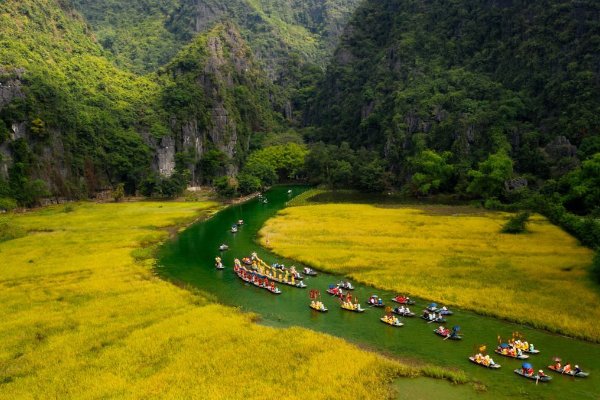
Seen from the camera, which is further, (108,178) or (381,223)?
(108,178)

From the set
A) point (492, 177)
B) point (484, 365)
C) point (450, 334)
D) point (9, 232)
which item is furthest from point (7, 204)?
point (484, 365)

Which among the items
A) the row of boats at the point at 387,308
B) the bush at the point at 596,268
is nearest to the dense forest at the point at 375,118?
the bush at the point at 596,268

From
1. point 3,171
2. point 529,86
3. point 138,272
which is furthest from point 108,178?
point 529,86

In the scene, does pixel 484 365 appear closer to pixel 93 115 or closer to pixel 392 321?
pixel 392 321

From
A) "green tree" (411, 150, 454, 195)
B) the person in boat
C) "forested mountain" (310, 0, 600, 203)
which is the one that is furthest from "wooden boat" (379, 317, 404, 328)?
"green tree" (411, 150, 454, 195)

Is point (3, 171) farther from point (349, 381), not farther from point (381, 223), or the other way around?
point (349, 381)

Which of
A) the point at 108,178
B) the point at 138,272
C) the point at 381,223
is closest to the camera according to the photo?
the point at 138,272

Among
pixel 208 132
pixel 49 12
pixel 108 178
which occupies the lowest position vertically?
pixel 108 178
